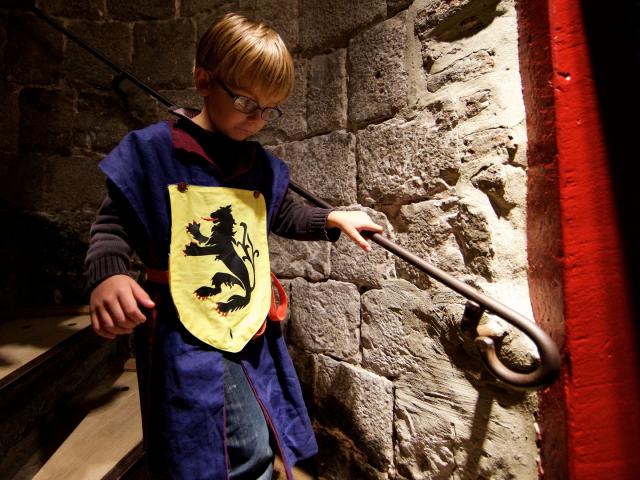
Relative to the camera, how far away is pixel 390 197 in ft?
3.92

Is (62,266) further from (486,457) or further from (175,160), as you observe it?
(486,457)

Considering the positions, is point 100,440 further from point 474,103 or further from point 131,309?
point 474,103

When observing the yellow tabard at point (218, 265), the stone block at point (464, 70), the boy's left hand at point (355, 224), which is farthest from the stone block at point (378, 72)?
the yellow tabard at point (218, 265)

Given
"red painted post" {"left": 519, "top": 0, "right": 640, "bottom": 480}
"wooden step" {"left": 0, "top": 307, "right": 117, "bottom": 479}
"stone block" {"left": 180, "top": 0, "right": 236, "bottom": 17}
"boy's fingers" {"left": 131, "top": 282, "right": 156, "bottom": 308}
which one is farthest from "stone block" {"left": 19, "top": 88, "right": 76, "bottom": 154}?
"red painted post" {"left": 519, "top": 0, "right": 640, "bottom": 480}

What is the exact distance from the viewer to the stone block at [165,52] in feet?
6.49

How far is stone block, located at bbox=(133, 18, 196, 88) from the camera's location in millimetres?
1979

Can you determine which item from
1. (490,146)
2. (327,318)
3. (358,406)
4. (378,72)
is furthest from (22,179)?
(490,146)

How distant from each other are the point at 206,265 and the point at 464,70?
86cm

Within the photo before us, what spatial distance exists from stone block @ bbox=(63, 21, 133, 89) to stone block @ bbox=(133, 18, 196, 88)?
67 millimetres

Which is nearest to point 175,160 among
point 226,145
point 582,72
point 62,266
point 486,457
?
point 226,145

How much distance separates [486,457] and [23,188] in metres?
Answer: 2.54

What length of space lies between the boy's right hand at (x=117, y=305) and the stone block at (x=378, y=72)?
0.95 m

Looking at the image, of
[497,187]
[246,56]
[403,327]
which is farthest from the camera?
[403,327]

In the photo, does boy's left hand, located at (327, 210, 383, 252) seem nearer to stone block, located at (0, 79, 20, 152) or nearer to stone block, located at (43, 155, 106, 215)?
stone block, located at (43, 155, 106, 215)
